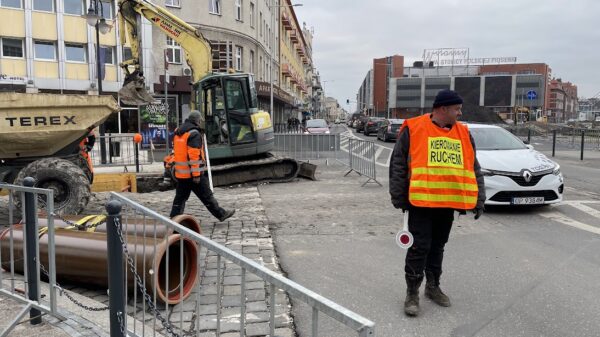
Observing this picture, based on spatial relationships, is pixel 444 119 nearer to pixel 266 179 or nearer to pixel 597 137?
pixel 266 179

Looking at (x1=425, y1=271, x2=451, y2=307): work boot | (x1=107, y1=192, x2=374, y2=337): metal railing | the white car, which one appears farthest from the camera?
the white car

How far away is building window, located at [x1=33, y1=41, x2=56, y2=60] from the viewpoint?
94.3 feet

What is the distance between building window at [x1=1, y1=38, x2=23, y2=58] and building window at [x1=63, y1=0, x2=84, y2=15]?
10.7ft

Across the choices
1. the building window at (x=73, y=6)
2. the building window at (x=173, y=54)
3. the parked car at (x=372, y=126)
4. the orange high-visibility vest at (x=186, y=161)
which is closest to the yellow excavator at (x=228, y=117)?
the orange high-visibility vest at (x=186, y=161)

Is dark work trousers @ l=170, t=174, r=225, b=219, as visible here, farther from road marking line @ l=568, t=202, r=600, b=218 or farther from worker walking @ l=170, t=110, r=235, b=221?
road marking line @ l=568, t=202, r=600, b=218

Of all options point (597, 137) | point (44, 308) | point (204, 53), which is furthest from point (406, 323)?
point (597, 137)

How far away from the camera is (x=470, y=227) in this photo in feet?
25.0

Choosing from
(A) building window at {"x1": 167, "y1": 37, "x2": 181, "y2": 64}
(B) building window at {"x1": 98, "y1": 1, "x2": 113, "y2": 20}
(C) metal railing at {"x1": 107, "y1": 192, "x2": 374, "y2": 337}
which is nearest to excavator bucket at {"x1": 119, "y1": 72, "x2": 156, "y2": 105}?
(C) metal railing at {"x1": 107, "y1": 192, "x2": 374, "y2": 337}

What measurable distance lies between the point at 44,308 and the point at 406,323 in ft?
9.56

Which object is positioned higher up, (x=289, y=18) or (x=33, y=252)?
(x=289, y=18)

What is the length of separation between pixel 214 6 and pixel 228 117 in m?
23.4

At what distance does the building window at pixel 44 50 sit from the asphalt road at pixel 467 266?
24626mm

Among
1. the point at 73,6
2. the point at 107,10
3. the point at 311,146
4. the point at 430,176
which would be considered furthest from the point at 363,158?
the point at 73,6

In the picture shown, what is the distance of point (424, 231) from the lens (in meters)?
4.30
